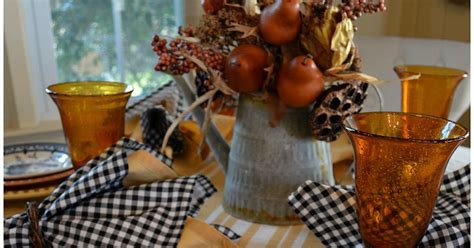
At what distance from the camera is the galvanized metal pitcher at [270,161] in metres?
0.59

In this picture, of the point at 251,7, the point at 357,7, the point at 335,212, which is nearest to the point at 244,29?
the point at 251,7

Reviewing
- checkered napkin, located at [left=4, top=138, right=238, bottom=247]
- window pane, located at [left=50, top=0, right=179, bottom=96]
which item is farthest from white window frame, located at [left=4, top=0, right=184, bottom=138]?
checkered napkin, located at [left=4, top=138, right=238, bottom=247]

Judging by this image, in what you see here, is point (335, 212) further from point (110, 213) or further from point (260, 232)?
point (110, 213)

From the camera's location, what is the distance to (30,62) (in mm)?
1203

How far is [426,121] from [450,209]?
0.52 feet

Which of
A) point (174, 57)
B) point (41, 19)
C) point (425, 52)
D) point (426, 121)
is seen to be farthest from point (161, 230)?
point (425, 52)

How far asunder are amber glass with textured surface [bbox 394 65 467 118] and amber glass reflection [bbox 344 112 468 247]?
231 mm

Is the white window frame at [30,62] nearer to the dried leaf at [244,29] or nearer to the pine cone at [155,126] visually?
the pine cone at [155,126]

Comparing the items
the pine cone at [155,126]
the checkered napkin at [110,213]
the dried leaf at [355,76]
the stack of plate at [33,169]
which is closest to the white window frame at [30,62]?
the stack of plate at [33,169]

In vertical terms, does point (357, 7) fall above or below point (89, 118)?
above

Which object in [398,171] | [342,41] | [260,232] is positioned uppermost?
[342,41]

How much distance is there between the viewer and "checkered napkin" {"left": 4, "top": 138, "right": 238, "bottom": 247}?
0.52 m

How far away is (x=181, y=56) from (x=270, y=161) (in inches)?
6.9

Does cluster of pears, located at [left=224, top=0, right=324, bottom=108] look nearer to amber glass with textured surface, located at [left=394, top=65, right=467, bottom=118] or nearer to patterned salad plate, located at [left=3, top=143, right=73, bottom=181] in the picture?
amber glass with textured surface, located at [left=394, top=65, right=467, bottom=118]
